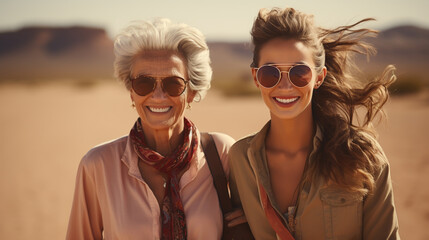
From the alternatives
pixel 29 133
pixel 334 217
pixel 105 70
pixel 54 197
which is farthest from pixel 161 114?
pixel 105 70

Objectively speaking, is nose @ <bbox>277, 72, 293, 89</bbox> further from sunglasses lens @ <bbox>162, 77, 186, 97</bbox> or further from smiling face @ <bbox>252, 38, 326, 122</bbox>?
sunglasses lens @ <bbox>162, 77, 186, 97</bbox>

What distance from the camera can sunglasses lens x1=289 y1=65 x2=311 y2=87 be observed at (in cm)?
292

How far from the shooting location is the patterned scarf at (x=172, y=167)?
10.2 feet

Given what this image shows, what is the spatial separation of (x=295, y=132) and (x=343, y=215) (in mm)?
729

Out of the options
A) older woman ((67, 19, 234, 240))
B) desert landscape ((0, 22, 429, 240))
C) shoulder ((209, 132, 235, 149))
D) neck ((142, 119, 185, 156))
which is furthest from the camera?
desert landscape ((0, 22, 429, 240))

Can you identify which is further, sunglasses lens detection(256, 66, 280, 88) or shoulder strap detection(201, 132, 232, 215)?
shoulder strap detection(201, 132, 232, 215)

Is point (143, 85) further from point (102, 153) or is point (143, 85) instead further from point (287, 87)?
point (287, 87)

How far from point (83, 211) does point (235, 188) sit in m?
1.25

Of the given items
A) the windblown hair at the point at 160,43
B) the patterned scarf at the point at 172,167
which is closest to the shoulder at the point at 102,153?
the patterned scarf at the point at 172,167

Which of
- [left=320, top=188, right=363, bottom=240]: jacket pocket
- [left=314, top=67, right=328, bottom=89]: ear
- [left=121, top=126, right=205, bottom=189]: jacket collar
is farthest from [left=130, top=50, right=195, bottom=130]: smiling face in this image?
[left=320, top=188, right=363, bottom=240]: jacket pocket

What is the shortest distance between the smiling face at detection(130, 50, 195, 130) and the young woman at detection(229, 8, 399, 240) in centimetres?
60

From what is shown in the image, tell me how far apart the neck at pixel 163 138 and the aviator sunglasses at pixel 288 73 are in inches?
38.3

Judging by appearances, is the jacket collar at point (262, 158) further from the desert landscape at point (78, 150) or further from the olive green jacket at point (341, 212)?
the desert landscape at point (78, 150)

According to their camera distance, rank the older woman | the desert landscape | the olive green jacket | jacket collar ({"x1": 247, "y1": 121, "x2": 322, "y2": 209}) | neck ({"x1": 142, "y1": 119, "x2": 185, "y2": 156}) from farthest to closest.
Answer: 1. the desert landscape
2. neck ({"x1": 142, "y1": 119, "x2": 185, "y2": 156})
3. the older woman
4. jacket collar ({"x1": 247, "y1": 121, "x2": 322, "y2": 209})
5. the olive green jacket
